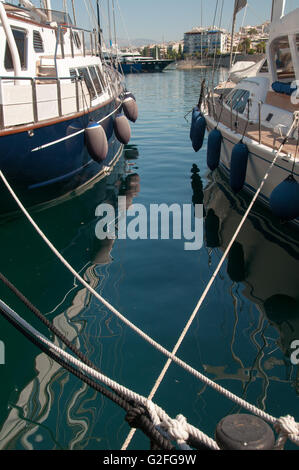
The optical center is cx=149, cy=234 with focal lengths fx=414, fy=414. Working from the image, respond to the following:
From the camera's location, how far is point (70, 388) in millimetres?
3646

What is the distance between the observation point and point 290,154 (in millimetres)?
6270

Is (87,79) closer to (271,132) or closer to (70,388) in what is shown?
(271,132)

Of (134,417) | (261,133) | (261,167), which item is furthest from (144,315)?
(261,133)

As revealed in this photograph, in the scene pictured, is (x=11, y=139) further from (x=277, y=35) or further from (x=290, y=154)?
(x=277, y=35)

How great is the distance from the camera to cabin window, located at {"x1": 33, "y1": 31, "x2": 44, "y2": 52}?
30.7 ft

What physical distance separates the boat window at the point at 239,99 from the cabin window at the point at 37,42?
4994 millimetres

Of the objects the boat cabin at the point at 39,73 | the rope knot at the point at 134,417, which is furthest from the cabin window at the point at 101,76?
the rope knot at the point at 134,417

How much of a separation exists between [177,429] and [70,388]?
5.86 feet

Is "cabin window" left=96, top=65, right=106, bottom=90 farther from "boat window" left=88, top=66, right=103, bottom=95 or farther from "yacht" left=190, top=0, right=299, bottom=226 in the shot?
"yacht" left=190, top=0, right=299, bottom=226

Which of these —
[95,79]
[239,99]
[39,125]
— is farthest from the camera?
[95,79]

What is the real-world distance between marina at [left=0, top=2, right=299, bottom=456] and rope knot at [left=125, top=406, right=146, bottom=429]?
0.04ft

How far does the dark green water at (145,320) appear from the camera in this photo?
3379 mm
